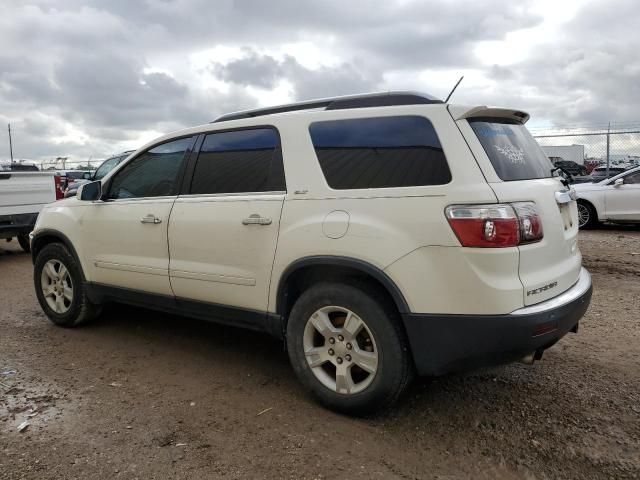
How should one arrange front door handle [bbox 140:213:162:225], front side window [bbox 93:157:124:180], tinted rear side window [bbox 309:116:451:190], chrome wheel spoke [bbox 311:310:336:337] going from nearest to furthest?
tinted rear side window [bbox 309:116:451:190]
chrome wheel spoke [bbox 311:310:336:337]
front door handle [bbox 140:213:162:225]
front side window [bbox 93:157:124:180]

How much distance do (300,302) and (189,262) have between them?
40.2 inches

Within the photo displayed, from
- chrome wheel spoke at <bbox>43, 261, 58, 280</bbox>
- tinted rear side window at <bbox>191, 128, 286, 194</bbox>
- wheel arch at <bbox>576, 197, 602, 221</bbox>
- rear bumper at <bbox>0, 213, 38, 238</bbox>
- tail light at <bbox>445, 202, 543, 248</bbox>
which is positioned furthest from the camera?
wheel arch at <bbox>576, 197, 602, 221</bbox>

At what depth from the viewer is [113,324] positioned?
519 cm

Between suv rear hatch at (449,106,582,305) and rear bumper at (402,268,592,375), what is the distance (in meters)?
0.10

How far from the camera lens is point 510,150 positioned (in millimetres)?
3156

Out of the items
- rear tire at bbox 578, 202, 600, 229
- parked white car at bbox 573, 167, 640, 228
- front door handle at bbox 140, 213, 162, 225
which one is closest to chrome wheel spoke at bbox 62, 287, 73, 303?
front door handle at bbox 140, 213, 162, 225

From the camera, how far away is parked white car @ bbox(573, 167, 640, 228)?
10.9 meters

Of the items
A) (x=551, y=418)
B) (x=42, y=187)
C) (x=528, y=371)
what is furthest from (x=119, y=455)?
(x=42, y=187)

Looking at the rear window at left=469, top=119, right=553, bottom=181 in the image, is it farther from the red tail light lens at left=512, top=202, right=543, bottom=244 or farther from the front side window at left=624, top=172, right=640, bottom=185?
the front side window at left=624, top=172, right=640, bottom=185

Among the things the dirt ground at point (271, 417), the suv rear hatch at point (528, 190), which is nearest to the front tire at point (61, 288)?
the dirt ground at point (271, 417)

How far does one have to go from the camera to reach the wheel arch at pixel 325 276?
291 centimetres

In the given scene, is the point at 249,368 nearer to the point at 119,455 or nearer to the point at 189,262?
the point at 189,262

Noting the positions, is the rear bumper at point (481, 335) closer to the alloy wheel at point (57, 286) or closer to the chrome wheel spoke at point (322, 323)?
the chrome wheel spoke at point (322, 323)

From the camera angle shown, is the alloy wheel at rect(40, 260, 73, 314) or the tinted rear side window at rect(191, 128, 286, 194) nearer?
the tinted rear side window at rect(191, 128, 286, 194)
